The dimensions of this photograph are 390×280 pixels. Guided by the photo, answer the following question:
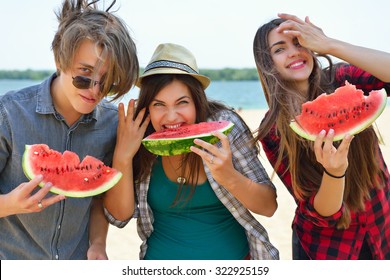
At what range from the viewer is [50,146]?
3.11 meters

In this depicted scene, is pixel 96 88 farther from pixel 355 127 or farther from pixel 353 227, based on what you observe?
pixel 353 227

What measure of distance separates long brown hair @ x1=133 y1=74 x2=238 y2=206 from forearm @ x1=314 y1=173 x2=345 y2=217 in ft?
2.71

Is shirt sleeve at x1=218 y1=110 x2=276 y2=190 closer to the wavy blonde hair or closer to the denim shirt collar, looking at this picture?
the wavy blonde hair

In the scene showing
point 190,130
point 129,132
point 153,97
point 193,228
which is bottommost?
point 193,228

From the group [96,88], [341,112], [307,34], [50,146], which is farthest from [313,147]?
[50,146]

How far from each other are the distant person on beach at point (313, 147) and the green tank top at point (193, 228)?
47cm

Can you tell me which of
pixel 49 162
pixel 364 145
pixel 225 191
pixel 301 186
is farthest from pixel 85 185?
pixel 364 145

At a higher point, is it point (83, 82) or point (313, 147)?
point (83, 82)

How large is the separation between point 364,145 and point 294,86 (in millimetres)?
610

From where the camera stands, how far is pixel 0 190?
3014 millimetres

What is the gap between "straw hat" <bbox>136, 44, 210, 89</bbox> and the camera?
3.23 metres

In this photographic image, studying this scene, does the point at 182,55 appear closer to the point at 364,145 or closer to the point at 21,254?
the point at 364,145

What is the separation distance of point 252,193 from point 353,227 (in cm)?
73

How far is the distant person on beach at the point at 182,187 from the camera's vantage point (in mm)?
3141
